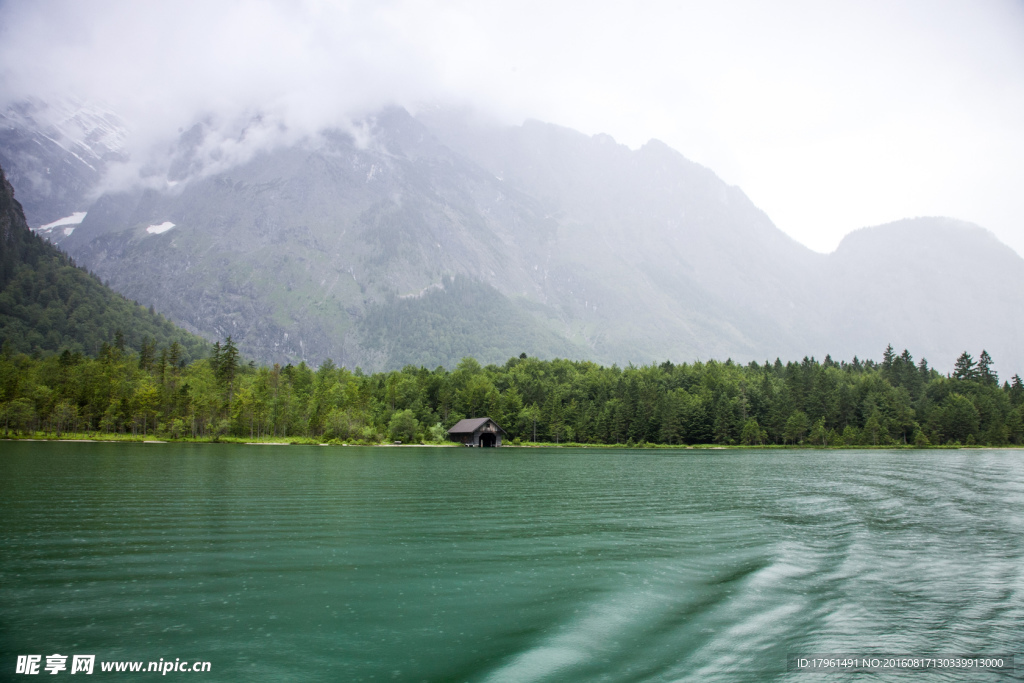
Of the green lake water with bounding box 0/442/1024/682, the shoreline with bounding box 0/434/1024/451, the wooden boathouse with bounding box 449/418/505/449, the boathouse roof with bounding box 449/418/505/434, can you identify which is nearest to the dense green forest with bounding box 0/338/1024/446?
the shoreline with bounding box 0/434/1024/451

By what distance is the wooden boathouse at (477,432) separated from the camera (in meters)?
129

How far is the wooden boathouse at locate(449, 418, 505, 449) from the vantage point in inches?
5094

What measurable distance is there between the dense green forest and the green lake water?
97.8 m

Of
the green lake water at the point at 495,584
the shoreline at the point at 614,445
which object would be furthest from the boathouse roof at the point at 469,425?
the green lake water at the point at 495,584

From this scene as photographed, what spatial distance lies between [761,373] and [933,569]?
155 meters

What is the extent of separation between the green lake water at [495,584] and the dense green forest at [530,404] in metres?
97.8

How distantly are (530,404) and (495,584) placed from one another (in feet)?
468

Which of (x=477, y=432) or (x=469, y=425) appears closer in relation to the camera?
(x=477, y=432)

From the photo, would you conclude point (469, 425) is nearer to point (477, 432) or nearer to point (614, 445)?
point (477, 432)

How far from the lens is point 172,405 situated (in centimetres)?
11738

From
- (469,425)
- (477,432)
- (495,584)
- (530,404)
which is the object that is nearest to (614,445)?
(530,404)

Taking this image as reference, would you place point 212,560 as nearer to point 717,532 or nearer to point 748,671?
point 748,671

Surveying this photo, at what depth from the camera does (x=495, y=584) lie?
586 inches

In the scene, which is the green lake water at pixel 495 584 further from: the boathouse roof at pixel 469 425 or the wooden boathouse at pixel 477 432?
the wooden boathouse at pixel 477 432
